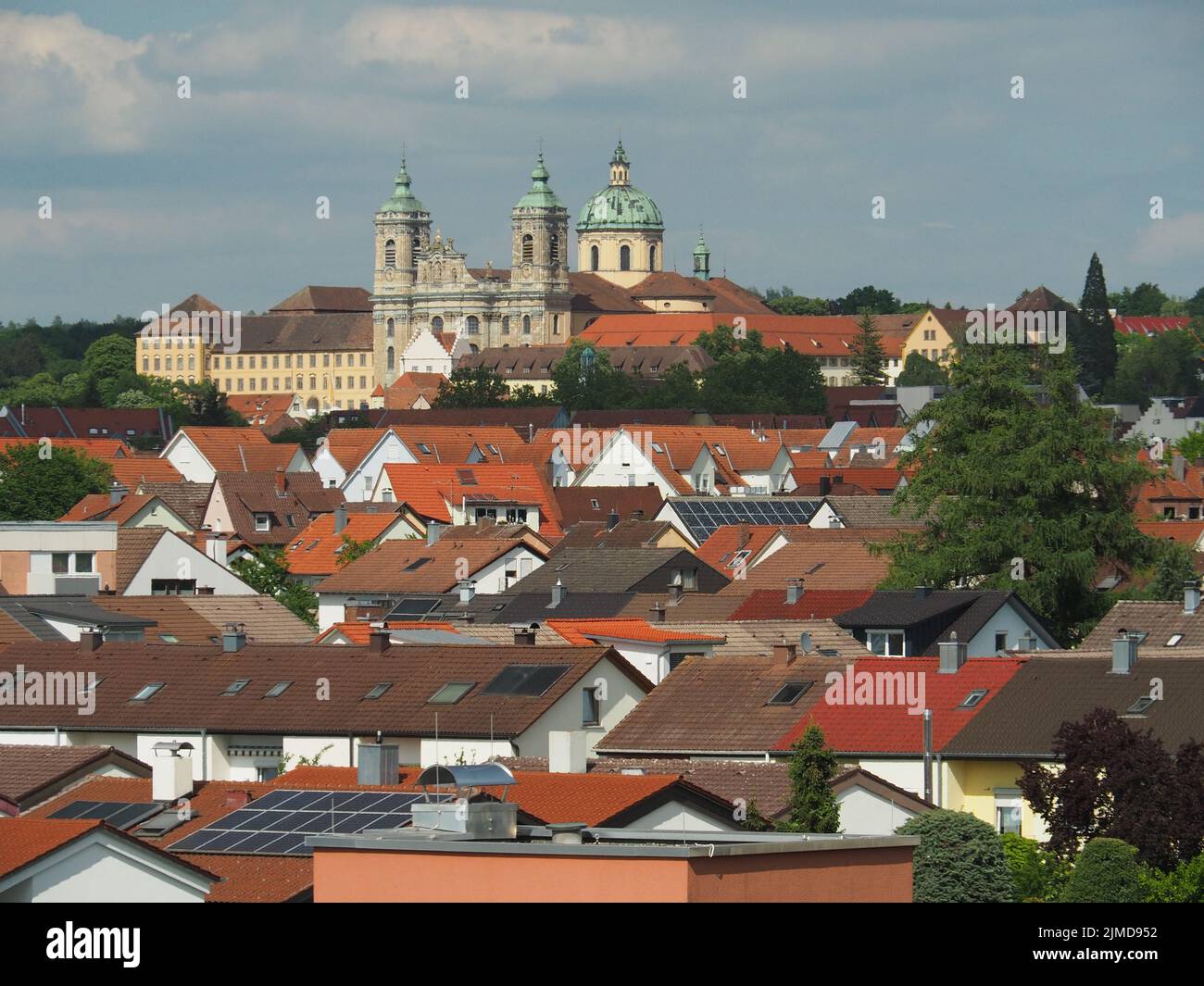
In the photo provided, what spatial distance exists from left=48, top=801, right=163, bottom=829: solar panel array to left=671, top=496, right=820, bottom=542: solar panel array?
52.7 meters

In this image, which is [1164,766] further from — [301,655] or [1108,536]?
[1108,536]

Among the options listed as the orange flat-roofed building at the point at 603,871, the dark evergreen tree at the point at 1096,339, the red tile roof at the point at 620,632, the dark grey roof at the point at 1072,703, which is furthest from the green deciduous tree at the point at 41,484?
the dark evergreen tree at the point at 1096,339

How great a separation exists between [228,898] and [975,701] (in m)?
17.2

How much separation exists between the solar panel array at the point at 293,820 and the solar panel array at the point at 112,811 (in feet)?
4.40

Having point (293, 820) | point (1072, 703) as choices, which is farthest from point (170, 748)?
point (1072, 703)

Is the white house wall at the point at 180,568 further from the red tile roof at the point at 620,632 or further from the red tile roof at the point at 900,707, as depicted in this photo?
the red tile roof at the point at 900,707

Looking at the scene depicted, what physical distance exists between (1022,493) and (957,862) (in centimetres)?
3289

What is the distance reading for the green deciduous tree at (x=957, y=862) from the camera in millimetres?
25609

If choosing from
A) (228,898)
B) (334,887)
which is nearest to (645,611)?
(228,898)

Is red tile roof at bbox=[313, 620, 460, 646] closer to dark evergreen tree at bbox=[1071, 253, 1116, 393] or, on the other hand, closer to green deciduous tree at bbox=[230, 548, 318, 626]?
green deciduous tree at bbox=[230, 548, 318, 626]

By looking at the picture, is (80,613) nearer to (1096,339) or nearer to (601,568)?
(601,568)

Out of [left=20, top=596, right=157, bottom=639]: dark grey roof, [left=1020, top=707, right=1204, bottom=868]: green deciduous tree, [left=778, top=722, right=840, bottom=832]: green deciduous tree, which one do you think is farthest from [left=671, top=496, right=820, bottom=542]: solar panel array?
[left=778, top=722, right=840, bottom=832]: green deciduous tree

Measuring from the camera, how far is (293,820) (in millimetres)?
22844

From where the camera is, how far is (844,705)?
35750 millimetres
